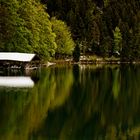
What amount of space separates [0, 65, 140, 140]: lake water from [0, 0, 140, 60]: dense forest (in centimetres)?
3087

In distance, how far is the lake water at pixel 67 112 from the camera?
26047 mm

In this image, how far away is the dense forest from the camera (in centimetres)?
7875

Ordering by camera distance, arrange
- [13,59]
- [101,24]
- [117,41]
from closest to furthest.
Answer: [13,59] → [117,41] → [101,24]

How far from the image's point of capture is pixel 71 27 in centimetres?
13788

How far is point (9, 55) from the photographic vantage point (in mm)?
71625

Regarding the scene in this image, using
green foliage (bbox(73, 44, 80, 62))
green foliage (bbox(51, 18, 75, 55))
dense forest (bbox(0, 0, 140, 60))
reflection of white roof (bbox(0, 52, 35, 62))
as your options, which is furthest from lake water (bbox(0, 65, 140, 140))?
green foliage (bbox(73, 44, 80, 62))

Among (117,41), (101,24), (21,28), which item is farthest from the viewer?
(101,24)

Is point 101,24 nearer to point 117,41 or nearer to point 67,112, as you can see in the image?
point 117,41

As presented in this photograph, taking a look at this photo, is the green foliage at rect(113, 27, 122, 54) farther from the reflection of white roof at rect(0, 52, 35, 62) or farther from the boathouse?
the boathouse

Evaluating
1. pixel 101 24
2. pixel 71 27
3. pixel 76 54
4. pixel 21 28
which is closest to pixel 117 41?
pixel 101 24

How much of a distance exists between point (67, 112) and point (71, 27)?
10581 centimetres

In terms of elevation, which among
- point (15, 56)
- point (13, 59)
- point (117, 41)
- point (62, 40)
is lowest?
point (13, 59)

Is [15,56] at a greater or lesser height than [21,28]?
lesser

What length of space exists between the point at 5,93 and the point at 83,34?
99216 mm
